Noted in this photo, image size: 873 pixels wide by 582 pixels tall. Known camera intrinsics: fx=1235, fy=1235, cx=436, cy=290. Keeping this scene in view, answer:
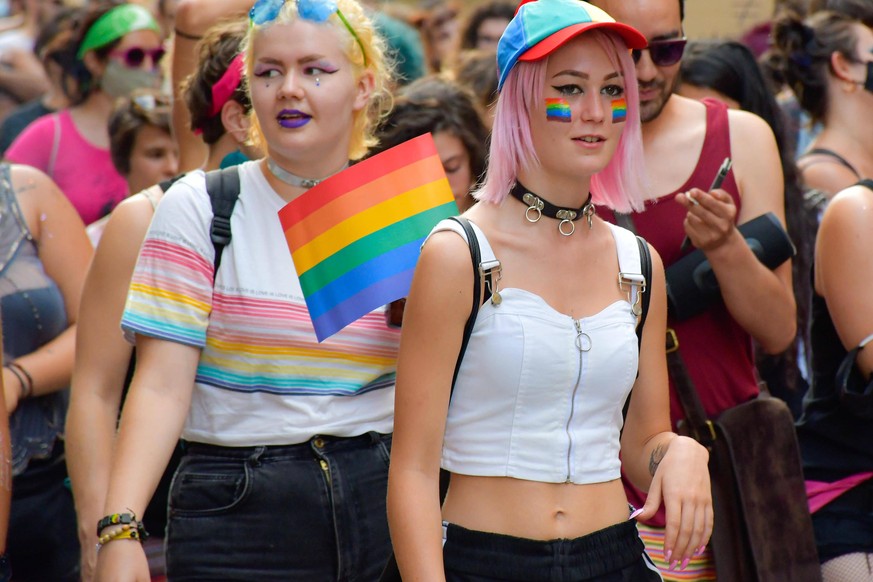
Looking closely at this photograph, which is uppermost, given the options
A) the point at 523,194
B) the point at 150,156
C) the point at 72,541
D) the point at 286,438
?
the point at 523,194

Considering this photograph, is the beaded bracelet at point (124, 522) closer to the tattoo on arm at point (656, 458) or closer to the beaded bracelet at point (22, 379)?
the tattoo on arm at point (656, 458)

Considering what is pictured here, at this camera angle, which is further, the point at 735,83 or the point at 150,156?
the point at 150,156

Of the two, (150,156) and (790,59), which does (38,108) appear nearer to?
(150,156)

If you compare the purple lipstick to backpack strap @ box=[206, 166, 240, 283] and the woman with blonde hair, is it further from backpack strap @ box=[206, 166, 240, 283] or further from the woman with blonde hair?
backpack strap @ box=[206, 166, 240, 283]

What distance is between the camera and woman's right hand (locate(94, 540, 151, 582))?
9.05ft

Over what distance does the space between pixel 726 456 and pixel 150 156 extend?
10.2 ft

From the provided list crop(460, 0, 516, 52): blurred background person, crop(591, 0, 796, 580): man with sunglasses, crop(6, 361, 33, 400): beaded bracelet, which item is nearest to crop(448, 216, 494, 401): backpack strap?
crop(591, 0, 796, 580): man with sunglasses

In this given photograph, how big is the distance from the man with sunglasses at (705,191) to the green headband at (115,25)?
3200mm

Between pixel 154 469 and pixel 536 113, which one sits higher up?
pixel 536 113

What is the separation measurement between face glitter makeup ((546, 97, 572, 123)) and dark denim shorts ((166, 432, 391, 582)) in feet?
3.23

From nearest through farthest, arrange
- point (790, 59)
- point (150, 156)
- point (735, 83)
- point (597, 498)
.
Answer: point (597, 498), point (790, 59), point (735, 83), point (150, 156)

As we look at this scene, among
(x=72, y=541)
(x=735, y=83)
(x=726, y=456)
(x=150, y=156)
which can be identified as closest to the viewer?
(x=726, y=456)

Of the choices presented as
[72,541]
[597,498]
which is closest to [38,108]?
[72,541]

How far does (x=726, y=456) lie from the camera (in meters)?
3.38
